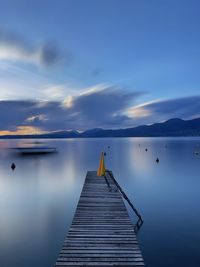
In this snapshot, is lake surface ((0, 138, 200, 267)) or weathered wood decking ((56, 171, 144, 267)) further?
lake surface ((0, 138, 200, 267))

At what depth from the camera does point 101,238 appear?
1480 cm

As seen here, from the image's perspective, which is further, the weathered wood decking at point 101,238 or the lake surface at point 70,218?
the lake surface at point 70,218

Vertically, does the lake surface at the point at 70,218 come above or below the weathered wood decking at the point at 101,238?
below

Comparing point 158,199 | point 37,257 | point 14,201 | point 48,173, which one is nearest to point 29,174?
point 48,173

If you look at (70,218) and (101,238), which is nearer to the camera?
(101,238)

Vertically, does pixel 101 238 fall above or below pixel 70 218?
above

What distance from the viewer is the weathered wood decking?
40.4ft

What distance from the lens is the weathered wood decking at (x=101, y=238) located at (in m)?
12.3

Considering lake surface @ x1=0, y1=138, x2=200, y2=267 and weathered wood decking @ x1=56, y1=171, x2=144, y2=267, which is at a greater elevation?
weathered wood decking @ x1=56, y1=171, x2=144, y2=267

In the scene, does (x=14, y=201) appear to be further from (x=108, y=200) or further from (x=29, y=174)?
(x=29, y=174)

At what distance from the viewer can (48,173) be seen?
58.5 m

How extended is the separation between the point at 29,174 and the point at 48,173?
447cm

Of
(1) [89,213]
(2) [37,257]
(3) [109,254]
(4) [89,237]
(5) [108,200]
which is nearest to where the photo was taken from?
(3) [109,254]

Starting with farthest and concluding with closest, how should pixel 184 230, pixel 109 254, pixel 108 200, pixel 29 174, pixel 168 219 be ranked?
pixel 29 174
pixel 168 219
pixel 108 200
pixel 184 230
pixel 109 254
